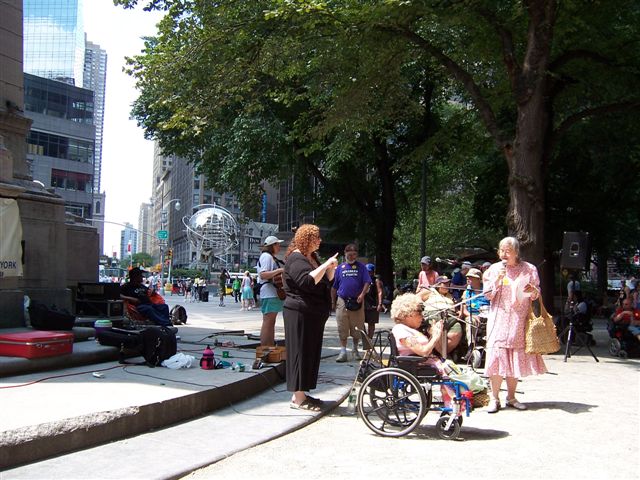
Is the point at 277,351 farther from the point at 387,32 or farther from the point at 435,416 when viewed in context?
the point at 387,32

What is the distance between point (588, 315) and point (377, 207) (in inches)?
647

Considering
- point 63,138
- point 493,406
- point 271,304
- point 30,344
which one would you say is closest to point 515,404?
point 493,406

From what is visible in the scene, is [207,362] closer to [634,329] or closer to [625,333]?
[634,329]

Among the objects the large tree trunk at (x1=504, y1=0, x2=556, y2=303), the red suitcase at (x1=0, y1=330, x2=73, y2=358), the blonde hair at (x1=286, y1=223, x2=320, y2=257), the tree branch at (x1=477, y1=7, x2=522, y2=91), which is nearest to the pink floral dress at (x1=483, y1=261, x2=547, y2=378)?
the blonde hair at (x1=286, y1=223, x2=320, y2=257)

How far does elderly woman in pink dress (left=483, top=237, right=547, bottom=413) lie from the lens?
671cm

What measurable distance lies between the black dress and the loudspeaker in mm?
8951

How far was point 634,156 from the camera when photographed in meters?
19.7

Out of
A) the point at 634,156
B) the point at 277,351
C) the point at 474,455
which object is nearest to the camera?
the point at 474,455

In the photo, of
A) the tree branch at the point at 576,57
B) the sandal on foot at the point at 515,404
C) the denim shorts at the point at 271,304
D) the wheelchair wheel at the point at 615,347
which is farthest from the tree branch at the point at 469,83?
the sandal on foot at the point at 515,404

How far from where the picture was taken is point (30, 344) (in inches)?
266

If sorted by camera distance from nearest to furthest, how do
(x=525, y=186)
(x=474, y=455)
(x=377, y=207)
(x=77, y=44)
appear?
(x=474, y=455), (x=525, y=186), (x=377, y=207), (x=77, y=44)

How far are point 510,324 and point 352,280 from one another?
Result: 3679 millimetres

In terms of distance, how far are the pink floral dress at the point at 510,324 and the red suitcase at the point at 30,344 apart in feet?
16.6

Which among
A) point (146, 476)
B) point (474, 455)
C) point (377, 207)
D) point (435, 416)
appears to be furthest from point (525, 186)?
point (377, 207)
